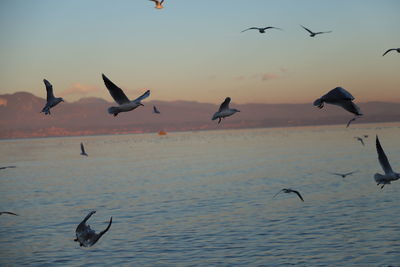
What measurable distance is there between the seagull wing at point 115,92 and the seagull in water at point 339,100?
650cm

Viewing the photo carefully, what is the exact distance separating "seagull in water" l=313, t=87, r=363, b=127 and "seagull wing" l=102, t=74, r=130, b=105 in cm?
650

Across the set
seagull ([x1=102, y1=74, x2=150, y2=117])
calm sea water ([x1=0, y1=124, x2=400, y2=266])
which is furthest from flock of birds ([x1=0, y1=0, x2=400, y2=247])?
calm sea water ([x1=0, y1=124, x2=400, y2=266])

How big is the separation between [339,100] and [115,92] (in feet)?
24.0

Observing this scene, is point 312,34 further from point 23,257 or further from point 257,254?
point 23,257

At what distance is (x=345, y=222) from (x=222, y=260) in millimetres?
10699

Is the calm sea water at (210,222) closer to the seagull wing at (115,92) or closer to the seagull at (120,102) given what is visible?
the seagull at (120,102)

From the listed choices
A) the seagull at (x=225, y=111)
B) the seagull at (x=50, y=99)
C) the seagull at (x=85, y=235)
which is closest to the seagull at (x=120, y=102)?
the seagull at (x=85, y=235)

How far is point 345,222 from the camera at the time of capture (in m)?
31.6

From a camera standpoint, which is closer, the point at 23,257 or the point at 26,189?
the point at 23,257

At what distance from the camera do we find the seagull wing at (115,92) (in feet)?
56.4

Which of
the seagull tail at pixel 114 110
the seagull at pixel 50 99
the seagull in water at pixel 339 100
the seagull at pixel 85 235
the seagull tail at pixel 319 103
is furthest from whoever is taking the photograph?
the seagull at pixel 50 99

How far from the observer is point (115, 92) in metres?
17.6

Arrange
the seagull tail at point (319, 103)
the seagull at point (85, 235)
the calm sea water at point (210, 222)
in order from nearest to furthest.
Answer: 1. the seagull tail at point (319, 103)
2. the seagull at point (85, 235)
3. the calm sea water at point (210, 222)

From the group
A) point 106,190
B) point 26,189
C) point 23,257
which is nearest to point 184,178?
point 106,190
